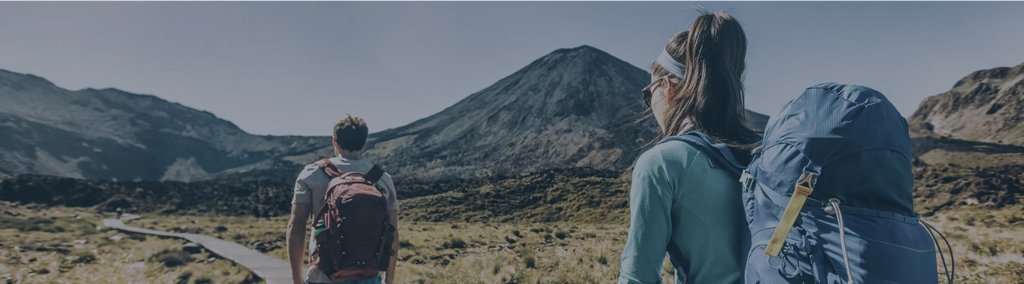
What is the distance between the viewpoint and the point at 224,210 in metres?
40.6

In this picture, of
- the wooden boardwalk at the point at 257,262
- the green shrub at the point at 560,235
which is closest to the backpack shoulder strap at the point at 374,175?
the wooden boardwalk at the point at 257,262

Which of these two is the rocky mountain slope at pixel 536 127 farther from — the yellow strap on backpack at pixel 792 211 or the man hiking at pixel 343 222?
the yellow strap on backpack at pixel 792 211

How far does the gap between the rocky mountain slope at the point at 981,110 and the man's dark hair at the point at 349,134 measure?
6925cm

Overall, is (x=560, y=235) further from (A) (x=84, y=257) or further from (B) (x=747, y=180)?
(B) (x=747, y=180)

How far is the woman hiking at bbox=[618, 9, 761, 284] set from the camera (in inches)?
45.5

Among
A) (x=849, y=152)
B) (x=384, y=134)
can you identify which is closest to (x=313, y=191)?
(x=849, y=152)

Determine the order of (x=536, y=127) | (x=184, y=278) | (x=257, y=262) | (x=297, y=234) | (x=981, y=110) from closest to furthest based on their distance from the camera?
(x=297, y=234) → (x=257, y=262) → (x=184, y=278) → (x=981, y=110) → (x=536, y=127)

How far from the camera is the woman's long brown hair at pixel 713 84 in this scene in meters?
1.34

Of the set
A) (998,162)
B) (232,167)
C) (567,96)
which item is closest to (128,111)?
(232,167)

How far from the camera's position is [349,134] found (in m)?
2.97

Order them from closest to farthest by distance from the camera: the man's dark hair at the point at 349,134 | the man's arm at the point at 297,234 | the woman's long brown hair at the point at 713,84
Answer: the woman's long brown hair at the point at 713,84 → the man's arm at the point at 297,234 → the man's dark hair at the point at 349,134

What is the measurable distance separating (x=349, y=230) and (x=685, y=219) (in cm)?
201

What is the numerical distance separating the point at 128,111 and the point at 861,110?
11808 centimetres

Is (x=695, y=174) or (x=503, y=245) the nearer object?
(x=695, y=174)
